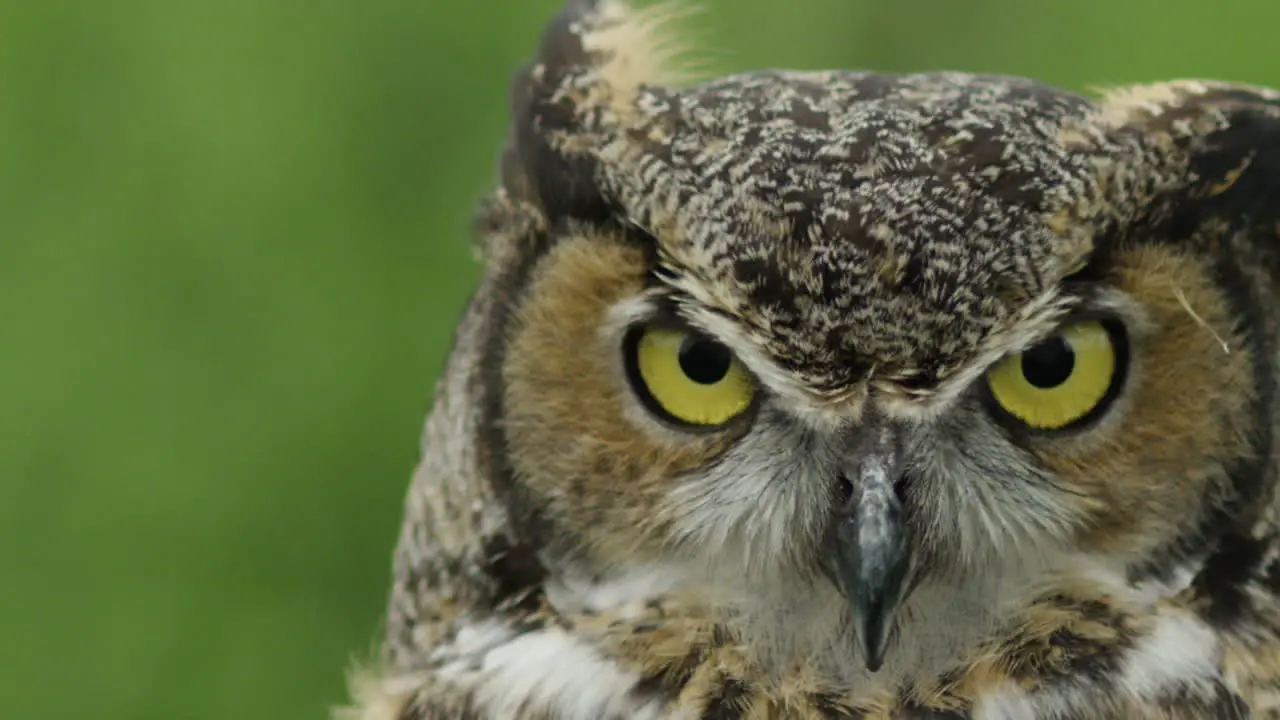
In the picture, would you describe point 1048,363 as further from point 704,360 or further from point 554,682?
point 554,682

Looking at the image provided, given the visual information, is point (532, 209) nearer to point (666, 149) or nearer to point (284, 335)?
point (666, 149)

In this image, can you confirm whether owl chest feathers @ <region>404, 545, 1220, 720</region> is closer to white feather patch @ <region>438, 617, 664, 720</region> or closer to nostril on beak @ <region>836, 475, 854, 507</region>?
white feather patch @ <region>438, 617, 664, 720</region>

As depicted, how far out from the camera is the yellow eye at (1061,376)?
1.54m

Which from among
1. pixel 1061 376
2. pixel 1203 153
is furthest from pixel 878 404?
pixel 1203 153

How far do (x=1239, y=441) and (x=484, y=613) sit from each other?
0.80 m

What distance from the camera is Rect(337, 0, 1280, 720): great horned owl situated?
151 centimetres

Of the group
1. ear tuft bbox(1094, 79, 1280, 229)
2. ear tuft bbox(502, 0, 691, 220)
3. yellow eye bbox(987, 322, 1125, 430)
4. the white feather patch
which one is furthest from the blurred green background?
yellow eye bbox(987, 322, 1125, 430)

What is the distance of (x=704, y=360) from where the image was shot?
5.25 feet

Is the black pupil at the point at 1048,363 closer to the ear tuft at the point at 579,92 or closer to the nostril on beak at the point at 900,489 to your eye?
the nostril on beak at the point at 900,489

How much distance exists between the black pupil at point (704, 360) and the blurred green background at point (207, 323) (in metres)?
1.84

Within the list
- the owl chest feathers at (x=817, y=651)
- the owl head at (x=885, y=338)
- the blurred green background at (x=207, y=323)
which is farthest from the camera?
the blurred green background at (x=207, y=323)

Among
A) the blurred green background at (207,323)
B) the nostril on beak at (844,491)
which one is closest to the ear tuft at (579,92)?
the nostril on beak at (844,491)

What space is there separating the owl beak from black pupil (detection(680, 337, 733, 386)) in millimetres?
156

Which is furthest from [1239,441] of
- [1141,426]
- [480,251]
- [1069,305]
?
[480,251]
